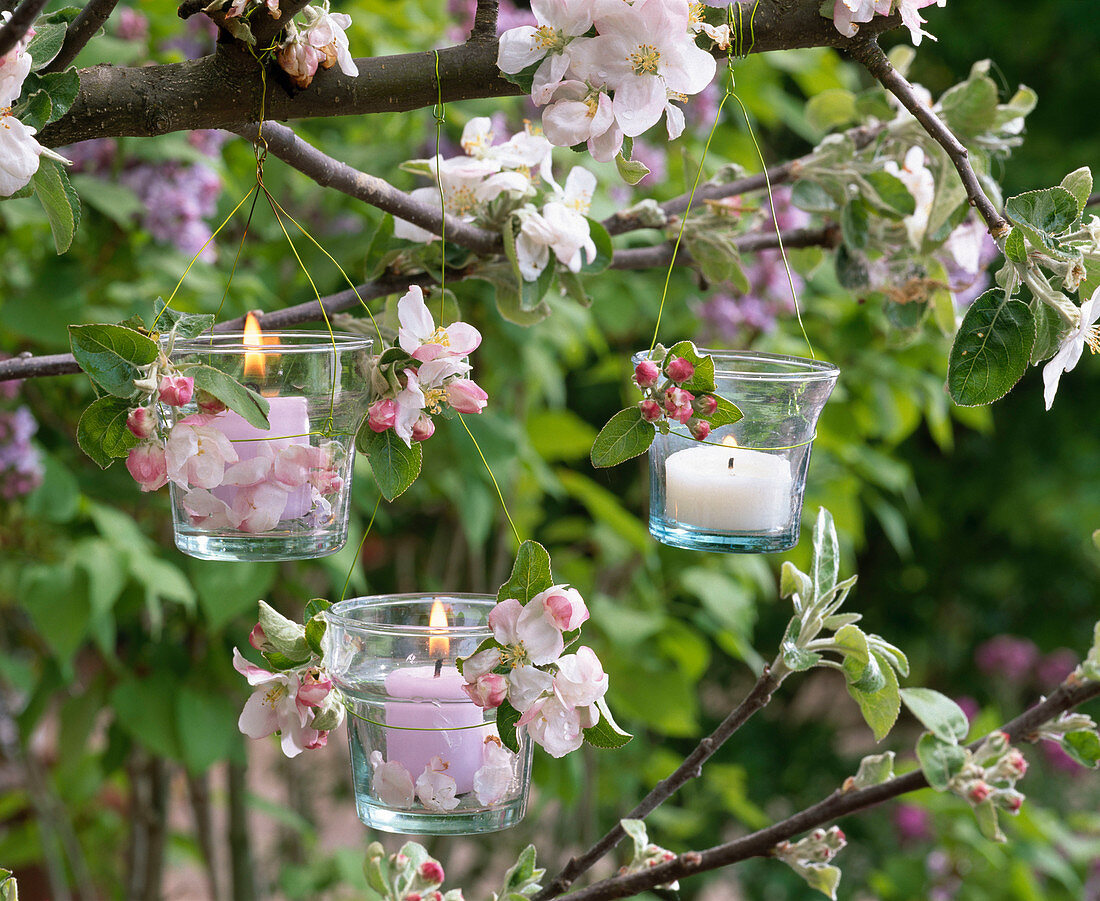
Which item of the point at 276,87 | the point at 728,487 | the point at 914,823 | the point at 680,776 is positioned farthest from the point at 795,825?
the point at 914,823

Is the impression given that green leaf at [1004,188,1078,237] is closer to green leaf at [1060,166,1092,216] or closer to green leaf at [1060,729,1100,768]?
green leaf at [1060,166,1092,216]

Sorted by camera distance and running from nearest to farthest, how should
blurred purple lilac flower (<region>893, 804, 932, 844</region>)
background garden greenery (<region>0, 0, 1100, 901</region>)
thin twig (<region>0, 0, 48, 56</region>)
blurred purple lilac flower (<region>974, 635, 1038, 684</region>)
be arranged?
thin twig (<region>0, 0, 48, 56</region>), background garden greenery (<region>0, 0, 1100, 901</region>), blurred purple lilac flower (<region>893, 804, 932, 844</region>), blurred purple lilac flower (<region>974, 635, 1038, 684</region>)

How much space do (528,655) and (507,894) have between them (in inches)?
6.6

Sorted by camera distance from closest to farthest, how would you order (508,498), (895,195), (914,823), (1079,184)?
(1079,184) → (895,195) → (508,498) → (914,823)

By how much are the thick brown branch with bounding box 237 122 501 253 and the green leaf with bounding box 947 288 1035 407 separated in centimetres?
25

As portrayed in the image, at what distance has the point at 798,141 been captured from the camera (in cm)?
279

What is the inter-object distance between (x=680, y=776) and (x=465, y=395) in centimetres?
22

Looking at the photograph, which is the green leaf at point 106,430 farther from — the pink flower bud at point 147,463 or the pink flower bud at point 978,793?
the pink flower bud at point 978,793

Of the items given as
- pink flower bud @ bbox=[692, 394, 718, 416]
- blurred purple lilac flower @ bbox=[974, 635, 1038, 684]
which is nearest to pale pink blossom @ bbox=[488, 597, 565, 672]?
pink flower bud @ bbox=[692, 394, 718, 416]

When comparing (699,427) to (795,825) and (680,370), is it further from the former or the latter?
(795,825)

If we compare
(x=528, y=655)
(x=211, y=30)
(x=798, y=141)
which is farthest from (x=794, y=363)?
(x=798, y=141)

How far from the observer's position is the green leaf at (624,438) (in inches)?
17.2

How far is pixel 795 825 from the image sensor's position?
52 centimetres

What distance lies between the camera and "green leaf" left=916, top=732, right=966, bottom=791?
508mm
